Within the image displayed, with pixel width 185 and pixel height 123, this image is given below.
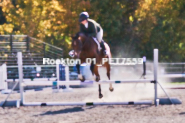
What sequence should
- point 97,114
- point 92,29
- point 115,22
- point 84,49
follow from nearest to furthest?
1. point 97,114
2. point 84,49
3. point 92,29
4. point 115,22

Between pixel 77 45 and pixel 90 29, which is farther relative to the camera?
pixel 90 29

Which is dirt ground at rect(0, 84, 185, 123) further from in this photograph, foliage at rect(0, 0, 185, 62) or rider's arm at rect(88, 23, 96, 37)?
foliage at rect(0, 0, 185, 62)

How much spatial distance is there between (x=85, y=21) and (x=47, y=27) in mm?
13186

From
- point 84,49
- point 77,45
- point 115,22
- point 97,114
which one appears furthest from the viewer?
point 115,22

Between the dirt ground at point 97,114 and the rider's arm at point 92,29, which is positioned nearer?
the dirt ground at point 97,114

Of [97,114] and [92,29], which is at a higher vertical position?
[92,29]

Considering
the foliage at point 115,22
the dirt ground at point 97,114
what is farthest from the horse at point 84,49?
the foliage at point 115,22

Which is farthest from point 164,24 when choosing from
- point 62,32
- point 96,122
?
point 96,122

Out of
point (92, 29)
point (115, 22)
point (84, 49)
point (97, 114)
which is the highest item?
point (115, 22)

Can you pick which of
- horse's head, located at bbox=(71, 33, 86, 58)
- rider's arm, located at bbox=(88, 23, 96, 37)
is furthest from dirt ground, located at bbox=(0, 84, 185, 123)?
rider's arm, located at bbox=(88, 23, 96, 37)

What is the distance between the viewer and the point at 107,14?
964 inches

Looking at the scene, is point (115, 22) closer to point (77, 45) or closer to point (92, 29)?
point (92, 29)

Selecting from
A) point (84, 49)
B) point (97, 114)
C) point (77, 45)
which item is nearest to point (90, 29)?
point (84, 49)

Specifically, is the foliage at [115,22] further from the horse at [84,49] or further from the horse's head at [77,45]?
the horse's head at [77,45]
